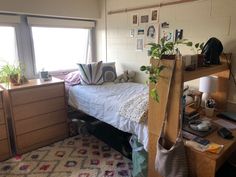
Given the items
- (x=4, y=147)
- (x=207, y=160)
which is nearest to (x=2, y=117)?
(x=4, y=147)

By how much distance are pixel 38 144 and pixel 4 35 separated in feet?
5.13

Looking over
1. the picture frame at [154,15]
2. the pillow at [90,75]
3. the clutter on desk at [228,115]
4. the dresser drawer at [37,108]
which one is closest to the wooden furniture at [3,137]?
the dresser drawer at [37,108]

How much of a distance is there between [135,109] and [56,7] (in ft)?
6.76

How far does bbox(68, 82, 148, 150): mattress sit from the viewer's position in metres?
1.97

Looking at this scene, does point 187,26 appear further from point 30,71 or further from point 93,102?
point 30,71

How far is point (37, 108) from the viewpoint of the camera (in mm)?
2582

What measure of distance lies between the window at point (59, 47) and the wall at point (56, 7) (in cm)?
29

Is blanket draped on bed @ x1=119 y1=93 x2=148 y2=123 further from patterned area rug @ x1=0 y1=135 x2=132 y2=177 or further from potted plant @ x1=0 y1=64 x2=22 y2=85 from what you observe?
potted plant @ x1=0 y1=64 x2=22 y2=85

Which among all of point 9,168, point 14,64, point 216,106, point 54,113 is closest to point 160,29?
point 216,106

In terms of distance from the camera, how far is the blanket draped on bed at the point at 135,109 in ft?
6.13

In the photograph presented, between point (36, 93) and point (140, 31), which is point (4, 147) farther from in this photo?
point (140, 31)

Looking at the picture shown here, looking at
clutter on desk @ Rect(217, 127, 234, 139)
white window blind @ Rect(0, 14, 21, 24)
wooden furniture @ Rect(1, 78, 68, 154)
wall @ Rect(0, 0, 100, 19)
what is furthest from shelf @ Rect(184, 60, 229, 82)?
white window blind @ Rect(0, 14, 21, 24)

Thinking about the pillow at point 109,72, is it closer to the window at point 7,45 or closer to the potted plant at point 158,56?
the window at point 7,45

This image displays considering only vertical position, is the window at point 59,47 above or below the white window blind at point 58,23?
below
